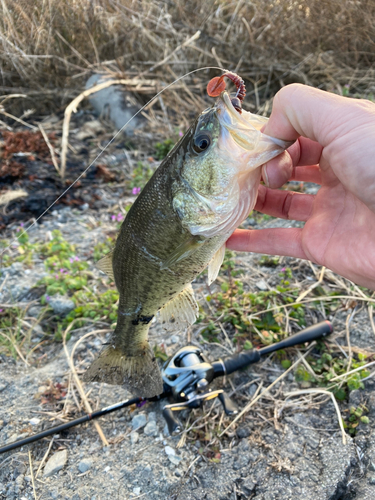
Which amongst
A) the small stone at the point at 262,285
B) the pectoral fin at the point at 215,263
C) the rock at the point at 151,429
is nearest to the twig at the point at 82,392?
the rock at the point at 151,429

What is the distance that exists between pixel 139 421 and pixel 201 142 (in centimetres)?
190

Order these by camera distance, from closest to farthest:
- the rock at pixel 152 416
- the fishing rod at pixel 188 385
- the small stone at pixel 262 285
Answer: the fishing rod at pixel 188 385, the rock at pixel 152 416, the small stone at pixel 262 285

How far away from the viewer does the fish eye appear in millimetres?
1757

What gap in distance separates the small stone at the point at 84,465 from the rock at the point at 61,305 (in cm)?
136

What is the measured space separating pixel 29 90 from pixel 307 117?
5.90 metres

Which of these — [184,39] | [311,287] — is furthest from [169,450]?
[184,39]

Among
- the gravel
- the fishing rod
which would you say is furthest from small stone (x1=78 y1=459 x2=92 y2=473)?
the fishing rod

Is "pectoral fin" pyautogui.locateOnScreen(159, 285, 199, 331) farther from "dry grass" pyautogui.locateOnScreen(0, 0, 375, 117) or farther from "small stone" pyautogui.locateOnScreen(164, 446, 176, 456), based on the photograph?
"dry grass" pyautogui.locateOnScreen(0, 0, 375, 117)

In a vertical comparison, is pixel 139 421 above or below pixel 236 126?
below

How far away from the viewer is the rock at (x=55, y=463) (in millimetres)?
2312

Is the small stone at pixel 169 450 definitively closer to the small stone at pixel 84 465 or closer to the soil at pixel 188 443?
the soil at pixel 188 443

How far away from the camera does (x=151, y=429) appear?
249 cm

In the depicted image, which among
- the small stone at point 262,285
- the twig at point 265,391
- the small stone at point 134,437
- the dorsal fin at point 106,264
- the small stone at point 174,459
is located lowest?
the small stone at point 134,437

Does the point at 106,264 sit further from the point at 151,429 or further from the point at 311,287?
the point at 311,287
